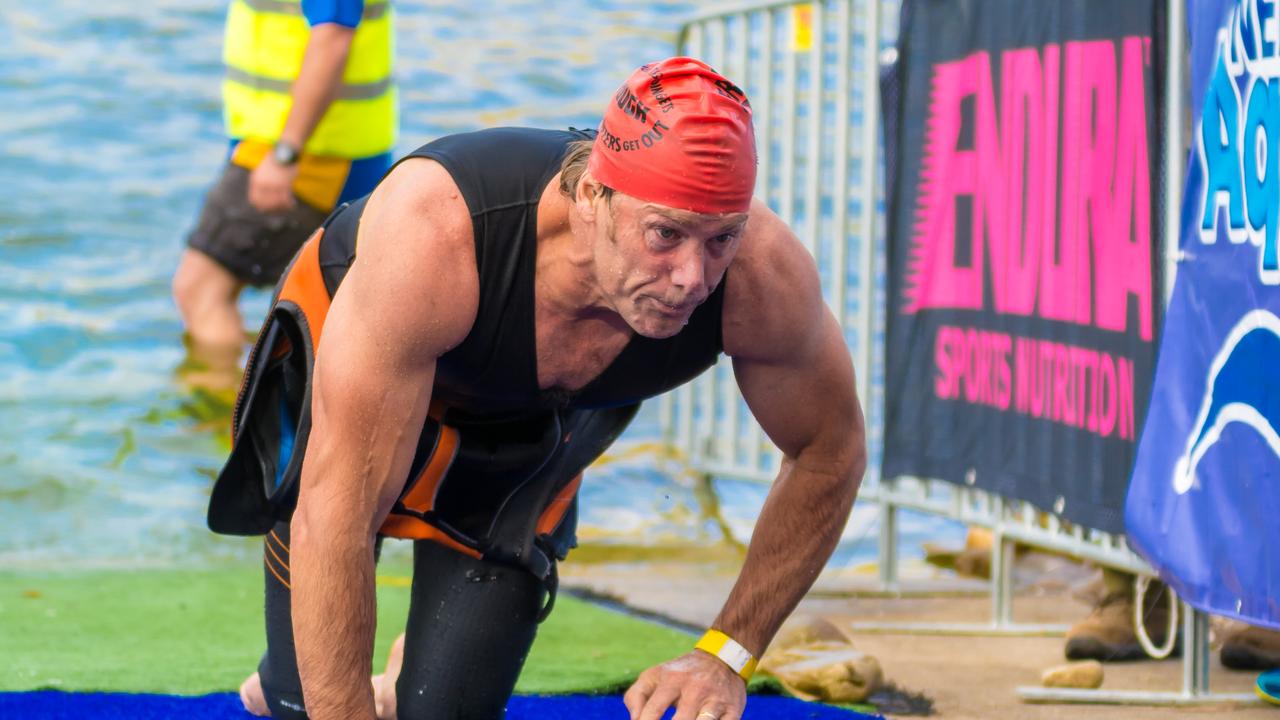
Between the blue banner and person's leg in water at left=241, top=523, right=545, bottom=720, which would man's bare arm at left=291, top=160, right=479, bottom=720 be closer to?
person's leg in water at left=241, top=523, right=545, bottom=720

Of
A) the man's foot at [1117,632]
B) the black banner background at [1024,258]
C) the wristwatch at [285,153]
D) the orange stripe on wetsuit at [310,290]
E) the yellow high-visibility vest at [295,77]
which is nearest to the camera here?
the orange stripe on wetsuit at [310,290]

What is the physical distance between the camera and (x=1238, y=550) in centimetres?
333

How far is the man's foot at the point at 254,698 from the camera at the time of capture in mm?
3607

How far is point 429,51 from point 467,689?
31.0 feet

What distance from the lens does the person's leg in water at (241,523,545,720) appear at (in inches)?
128

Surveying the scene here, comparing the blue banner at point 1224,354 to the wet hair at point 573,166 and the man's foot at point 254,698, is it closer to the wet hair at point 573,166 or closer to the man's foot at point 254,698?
the wet hair at point 573,166

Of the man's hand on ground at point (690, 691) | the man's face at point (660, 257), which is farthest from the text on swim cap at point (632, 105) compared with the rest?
the man's hand on ground at point (690, 691)

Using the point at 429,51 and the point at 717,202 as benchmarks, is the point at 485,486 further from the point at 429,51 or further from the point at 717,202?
the point at 429,51

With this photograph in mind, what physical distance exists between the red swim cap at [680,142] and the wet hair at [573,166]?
0.08 meters

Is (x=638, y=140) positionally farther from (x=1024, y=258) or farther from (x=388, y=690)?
(x=1024, y=258)

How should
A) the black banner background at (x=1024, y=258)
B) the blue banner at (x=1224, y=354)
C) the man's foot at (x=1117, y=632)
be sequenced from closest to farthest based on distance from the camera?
the blue banner at (x=1224, y=354)
the black banner background at (x=1024, y=258)
the man's foot at (x=1117, y=632)

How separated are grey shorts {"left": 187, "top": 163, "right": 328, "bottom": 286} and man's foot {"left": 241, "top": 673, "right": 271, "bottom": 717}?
2386 millimetres

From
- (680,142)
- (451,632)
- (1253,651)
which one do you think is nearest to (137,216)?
(451,632)

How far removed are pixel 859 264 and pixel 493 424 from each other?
2.78m
